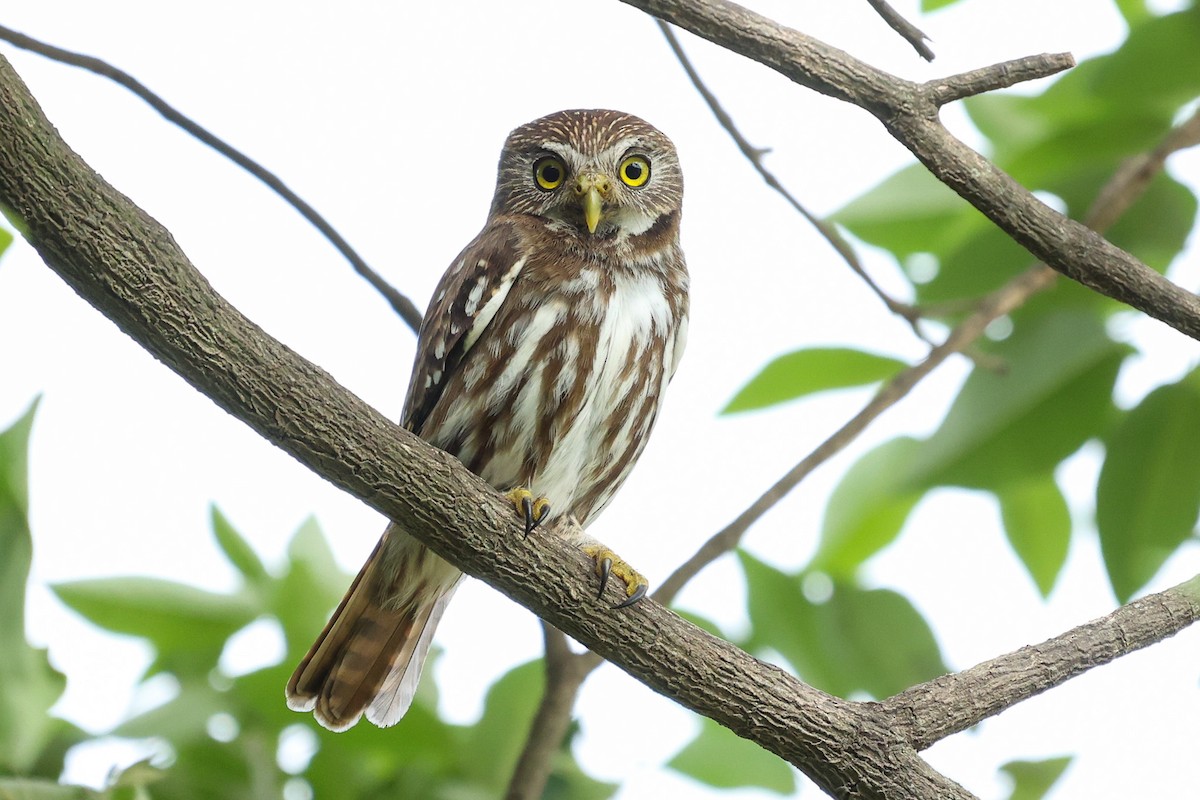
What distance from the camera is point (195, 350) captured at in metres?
2.73

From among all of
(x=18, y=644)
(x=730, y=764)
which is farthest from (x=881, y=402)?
(x=18, y=644)

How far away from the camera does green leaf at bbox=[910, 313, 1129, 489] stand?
12.6 feet

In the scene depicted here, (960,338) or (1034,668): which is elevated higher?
(960,338)

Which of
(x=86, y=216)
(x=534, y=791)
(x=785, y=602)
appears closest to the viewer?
(x=86, y=216)

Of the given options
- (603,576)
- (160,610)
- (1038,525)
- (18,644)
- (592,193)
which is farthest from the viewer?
(592,193)

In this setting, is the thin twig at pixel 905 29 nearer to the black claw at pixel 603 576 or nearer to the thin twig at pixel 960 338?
the thin twig at pixel 960 338

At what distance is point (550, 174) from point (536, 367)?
0.90m

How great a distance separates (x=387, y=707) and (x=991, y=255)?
88.0 inches

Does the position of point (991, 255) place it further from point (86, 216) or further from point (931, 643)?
point (86, 216)

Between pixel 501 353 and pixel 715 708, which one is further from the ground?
pixel 501 353

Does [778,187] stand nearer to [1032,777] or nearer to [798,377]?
[798,377]

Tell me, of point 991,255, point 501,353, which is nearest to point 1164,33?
point 991,255

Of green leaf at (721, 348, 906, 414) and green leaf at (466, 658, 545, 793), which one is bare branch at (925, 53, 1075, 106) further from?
green leaf at (466, 658, 545, 793)

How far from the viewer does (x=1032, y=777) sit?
3.43 meters
